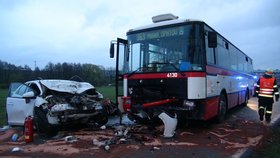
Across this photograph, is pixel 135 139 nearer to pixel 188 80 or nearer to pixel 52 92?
pixel 188 80

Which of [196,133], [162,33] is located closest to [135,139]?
[196,133]

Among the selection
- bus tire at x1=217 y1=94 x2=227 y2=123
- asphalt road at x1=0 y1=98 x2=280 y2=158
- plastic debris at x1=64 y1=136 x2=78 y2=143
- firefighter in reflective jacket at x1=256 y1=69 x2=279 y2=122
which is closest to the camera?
asphalt road at x1=0 y1=98 x2=280 y2=158

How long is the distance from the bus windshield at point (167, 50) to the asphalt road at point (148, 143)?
1.81 meters

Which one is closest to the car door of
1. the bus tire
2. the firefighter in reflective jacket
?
the bus tire

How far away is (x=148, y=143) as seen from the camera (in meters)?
6.90

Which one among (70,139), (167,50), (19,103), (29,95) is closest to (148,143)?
(70,139)

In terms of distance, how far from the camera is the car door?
8.95m

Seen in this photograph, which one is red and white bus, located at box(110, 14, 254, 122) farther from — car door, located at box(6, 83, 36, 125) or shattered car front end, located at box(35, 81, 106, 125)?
car door, located at box(6, 83, 36, 125)

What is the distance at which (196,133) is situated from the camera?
8.12 meters

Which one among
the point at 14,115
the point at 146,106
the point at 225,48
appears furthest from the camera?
the point at 225,48

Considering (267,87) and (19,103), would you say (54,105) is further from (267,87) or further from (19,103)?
(267,87)

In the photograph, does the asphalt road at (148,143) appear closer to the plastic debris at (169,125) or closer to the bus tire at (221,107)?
the plastic debris at (169,125)

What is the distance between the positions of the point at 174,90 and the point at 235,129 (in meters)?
2.36

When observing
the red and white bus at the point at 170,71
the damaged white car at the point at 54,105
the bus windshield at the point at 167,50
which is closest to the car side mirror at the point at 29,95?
the damaged white car at the point at 54,105
